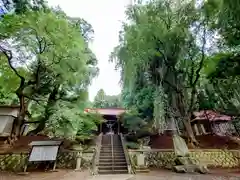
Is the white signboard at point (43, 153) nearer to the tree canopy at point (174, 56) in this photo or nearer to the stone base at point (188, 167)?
the tree canopy at point (174, 56)

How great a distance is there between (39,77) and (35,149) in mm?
4147

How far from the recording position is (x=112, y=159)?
1036cm

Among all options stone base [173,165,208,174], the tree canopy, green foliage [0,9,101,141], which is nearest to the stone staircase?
green foliage [0,9,101,141]

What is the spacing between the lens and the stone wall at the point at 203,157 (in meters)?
10.9

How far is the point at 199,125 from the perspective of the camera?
56.4 ft

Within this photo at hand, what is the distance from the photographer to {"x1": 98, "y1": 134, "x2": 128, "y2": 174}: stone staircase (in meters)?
9.11

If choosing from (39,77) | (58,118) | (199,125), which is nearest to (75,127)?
(58,118)

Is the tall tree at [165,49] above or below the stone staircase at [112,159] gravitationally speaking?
above

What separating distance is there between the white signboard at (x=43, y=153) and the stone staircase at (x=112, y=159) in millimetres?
2407

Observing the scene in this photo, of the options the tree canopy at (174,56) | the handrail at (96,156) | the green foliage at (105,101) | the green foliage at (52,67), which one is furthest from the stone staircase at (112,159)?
the green foliage at (105,101)

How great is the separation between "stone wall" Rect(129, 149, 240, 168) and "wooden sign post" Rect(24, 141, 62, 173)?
4058mm

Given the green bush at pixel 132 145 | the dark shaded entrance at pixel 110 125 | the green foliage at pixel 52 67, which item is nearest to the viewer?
the green foliage at pixel 52 67

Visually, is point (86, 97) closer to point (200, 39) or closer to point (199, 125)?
point (200, 39)

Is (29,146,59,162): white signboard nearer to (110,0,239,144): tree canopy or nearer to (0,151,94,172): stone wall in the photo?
(0,151,94,172): stone wall
